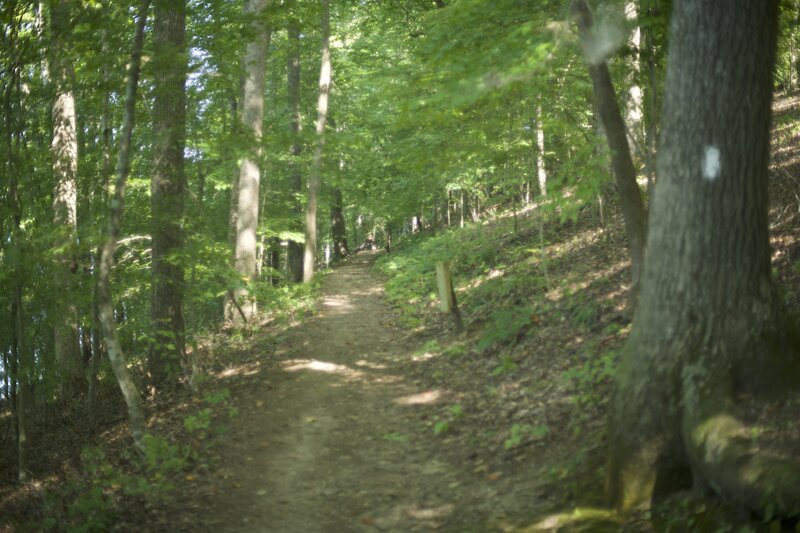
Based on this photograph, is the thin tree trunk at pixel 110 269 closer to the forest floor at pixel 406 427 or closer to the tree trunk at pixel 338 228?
the forest floor at pixel 406 427

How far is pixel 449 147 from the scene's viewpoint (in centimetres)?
1077

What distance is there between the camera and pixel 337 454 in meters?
7.47

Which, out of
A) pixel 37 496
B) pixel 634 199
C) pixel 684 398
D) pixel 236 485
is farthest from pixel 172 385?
pixel 684 398

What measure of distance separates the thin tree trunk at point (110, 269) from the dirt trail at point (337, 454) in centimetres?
119

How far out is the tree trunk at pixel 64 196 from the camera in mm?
7883

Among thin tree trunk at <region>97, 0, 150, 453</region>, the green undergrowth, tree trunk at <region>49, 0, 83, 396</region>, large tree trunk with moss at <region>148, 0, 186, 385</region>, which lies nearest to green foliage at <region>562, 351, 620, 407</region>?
the green undergrowth

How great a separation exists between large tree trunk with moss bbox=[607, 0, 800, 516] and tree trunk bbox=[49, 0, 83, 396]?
6654 mm

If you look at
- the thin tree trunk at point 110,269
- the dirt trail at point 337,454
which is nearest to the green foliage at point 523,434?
the dirt trail at point 337,454

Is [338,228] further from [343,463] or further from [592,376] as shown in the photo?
[592,376]

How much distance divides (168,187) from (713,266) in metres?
8.24

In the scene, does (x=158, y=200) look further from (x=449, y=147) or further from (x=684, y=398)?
(x=684, y=398)

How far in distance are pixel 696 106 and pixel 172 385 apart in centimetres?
904

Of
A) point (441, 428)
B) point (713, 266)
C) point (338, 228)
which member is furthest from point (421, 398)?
point (338, 228)

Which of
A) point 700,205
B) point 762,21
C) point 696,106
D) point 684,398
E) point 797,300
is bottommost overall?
point 684,398
